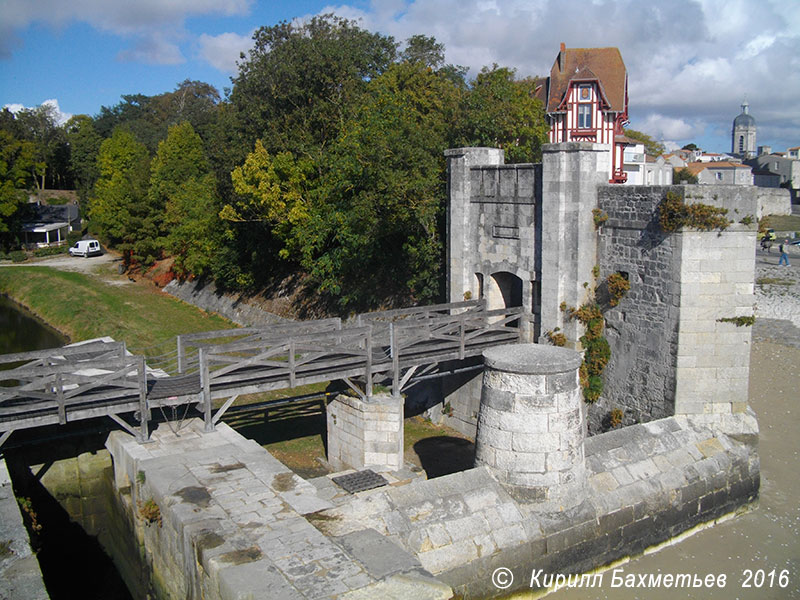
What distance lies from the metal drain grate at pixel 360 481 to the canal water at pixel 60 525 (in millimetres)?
3494

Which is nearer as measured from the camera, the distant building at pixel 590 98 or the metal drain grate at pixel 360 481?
the metal drain grate at pixel 360 481

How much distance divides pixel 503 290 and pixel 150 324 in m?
16.1

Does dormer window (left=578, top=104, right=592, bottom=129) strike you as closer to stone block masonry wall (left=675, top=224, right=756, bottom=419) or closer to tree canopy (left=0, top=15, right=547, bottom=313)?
tree canopy (left=0, top=15, right=547, bottom=313)

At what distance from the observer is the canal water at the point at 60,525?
10867 mm

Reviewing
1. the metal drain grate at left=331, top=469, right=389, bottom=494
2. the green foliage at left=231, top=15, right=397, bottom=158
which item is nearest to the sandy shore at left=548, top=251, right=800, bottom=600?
the metal drain grate at left=331, top=469, right=389, bottom=494

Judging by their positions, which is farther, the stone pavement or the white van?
the white van

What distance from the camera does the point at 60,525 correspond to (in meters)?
11.7

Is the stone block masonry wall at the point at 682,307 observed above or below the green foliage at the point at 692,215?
below

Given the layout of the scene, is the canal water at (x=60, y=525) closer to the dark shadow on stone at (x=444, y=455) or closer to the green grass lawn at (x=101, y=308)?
the dark shadow on stone at (x=444, y=455)

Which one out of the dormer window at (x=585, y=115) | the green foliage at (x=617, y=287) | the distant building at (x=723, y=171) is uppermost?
the dormer window at (x=585, y=115)

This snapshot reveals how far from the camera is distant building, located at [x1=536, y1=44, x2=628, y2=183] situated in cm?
3738

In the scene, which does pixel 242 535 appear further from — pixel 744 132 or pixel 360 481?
pixel 744 132

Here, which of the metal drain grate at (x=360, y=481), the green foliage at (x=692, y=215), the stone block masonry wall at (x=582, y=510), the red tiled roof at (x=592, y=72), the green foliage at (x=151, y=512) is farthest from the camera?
the red tiled roof at (x=592, y=72)

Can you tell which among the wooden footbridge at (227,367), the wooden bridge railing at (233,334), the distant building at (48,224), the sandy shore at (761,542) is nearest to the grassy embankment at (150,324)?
the wooden bridge railing at (233,334)
